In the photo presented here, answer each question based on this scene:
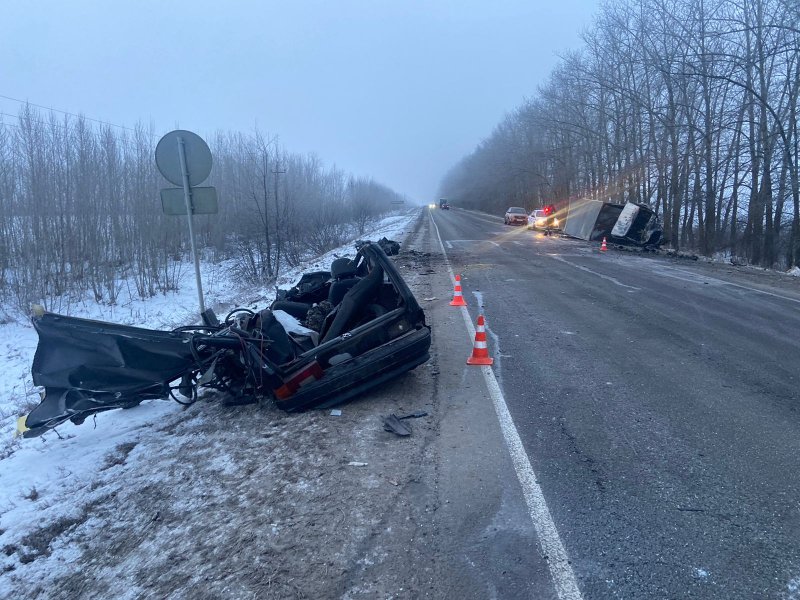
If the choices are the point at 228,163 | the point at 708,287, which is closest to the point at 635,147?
the point at 708,287

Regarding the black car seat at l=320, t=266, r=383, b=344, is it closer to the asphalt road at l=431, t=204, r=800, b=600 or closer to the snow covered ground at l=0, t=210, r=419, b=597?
the asphalt road at l=431, t=204, r=800, b=600

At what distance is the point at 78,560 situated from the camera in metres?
2.97

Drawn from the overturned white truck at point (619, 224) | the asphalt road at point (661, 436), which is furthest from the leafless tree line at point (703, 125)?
the asphalt road at point (661, 436)

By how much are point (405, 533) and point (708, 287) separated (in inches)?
445

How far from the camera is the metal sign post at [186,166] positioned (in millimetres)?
6527

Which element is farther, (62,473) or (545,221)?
(545,221)

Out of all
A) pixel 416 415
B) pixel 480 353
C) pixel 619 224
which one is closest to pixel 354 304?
pixel 416 415

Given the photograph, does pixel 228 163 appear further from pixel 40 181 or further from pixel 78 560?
pixel 78 560

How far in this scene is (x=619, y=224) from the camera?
75.1ft

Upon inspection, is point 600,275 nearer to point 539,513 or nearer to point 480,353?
point 480,353

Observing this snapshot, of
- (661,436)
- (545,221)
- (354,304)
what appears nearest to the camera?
(661,436)

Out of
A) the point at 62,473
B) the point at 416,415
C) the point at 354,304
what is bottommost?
the point at 62,473

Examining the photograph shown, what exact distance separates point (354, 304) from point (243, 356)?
1.23 m

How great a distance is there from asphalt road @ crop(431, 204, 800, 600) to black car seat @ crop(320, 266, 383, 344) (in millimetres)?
1172
